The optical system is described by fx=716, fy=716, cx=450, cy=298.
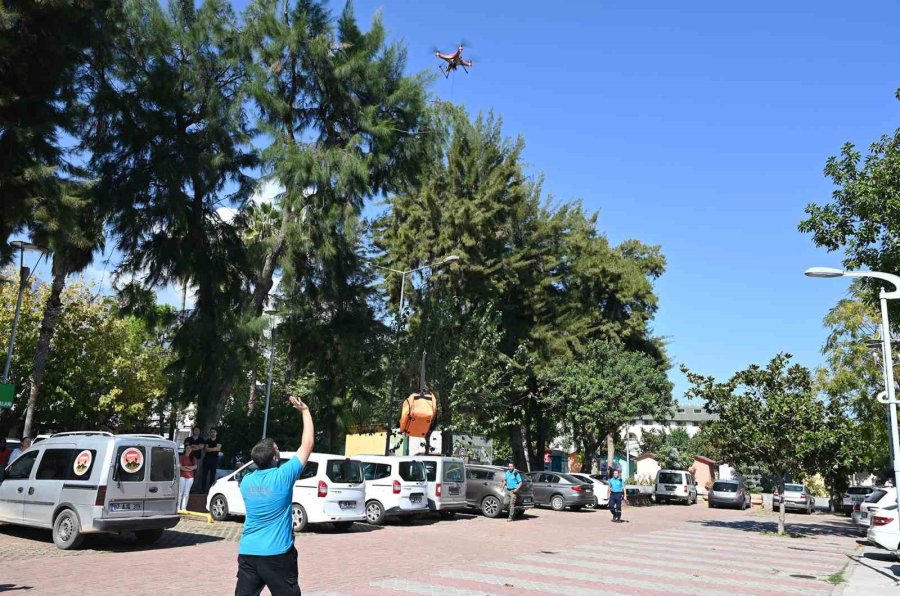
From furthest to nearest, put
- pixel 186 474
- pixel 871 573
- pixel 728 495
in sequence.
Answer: pixel 728 495 < pixel 186 474 < pixel 871 573

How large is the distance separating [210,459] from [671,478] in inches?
1122

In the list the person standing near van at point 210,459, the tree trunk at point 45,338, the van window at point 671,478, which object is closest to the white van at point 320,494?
the person standing near van at point 210,459

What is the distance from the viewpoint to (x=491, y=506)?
24.3 m

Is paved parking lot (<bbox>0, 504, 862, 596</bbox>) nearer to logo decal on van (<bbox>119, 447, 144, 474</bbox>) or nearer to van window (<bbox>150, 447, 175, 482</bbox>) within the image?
van window (<bbox>150, 447, 175, 482</bbox>)

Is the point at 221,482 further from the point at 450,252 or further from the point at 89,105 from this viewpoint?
the point at 450,252

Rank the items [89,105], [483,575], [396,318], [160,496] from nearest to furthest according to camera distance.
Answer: [483,575], [160,496], [89,105], [396,318]

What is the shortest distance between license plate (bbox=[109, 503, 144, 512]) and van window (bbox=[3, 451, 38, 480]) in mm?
2182

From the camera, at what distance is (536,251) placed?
1387 inches

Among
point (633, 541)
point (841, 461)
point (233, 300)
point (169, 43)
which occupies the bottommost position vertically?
point (633, 541)

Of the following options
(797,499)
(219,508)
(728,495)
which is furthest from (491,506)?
(797,499)

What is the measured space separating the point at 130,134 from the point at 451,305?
1449cm

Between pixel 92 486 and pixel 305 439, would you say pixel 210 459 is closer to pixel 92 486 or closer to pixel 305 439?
pixel 92 486

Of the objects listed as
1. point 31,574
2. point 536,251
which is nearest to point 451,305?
point 536,251

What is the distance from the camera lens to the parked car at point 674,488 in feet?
130
